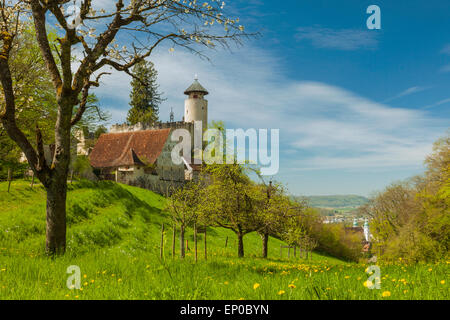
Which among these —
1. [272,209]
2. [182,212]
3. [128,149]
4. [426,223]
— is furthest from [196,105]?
[182,212]

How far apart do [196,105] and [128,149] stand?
31.3 m

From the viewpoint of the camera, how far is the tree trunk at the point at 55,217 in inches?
418

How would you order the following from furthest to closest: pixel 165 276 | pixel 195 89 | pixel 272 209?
pixel 195 89
pixel 272 209
pixel 165 276

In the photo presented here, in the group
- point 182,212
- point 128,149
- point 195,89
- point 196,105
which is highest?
point 195,89

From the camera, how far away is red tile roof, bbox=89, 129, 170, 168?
4895cm

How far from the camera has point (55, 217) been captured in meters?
10.6

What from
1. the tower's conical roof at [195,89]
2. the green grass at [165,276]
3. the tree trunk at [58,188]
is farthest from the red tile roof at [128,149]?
the tree trunk at [58,188]

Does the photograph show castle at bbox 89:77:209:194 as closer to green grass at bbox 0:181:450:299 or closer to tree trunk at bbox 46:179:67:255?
green grass at bbox 0:181:450:299

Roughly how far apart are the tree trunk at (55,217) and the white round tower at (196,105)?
68901mm

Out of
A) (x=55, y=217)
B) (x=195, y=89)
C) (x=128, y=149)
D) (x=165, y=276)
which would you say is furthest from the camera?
(x=195, y=89)

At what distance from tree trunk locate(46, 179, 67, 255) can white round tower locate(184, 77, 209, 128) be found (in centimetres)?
6890

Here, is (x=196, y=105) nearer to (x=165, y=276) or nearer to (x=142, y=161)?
(x=142, y=161)

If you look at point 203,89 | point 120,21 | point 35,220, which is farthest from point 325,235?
point 120,21

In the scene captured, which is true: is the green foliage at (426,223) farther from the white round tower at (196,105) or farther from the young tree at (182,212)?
the white round tower at (196,105)
